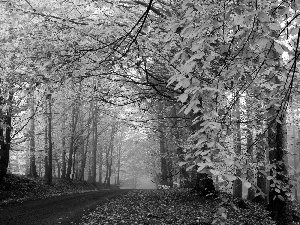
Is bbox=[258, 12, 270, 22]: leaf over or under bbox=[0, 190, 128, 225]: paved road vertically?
over

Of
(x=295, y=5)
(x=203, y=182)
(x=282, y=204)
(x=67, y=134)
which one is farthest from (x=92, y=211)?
(x=67, y=134)

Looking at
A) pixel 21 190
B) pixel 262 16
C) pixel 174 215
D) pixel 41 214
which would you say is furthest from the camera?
pixel 21 190

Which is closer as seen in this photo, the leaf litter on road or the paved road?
the leaf litter on road

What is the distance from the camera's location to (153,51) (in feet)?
17.0

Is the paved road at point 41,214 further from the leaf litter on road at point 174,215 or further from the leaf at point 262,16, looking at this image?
the leaf at point 262,16

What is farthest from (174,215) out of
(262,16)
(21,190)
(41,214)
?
(21,190)

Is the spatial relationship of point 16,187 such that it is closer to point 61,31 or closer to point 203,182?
point 203,182

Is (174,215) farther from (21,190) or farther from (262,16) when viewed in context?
(21,190)

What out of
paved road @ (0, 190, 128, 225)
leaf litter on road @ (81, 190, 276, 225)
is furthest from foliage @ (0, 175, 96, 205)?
leaf litter on road @ (81, 190, 276, 225)

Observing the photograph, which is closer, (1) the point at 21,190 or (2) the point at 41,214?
(2) the point at 41,214

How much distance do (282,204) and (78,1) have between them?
259 inches

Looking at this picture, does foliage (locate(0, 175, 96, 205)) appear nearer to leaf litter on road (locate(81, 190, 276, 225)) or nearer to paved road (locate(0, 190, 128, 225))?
paved road (locate(0, 190, 128, 225))

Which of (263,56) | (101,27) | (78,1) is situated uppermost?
(78,1)

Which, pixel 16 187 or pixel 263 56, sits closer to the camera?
pixel 263 56
